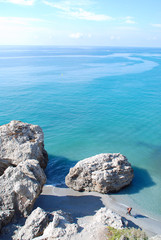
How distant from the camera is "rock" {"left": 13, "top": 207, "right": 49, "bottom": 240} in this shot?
638 inches

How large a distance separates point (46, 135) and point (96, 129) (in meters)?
10.1

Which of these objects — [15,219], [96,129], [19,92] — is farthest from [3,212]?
[19,92]

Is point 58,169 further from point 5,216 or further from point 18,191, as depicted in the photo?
point 5,216

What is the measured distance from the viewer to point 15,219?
18391mm

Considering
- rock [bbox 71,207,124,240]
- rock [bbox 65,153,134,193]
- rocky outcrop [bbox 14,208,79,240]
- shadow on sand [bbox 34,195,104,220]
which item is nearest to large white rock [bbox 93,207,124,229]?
rock [bbox 71,207,124,240]

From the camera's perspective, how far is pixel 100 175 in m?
23.9

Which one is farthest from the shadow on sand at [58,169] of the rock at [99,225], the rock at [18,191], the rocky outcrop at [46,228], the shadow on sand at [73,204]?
the rocky outcrop at [46,228]

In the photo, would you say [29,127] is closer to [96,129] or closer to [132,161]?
[132,161]

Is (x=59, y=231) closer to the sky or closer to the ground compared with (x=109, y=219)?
closer to the sky

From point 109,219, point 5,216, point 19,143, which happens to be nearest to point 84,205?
point 109,219

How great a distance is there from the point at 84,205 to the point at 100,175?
3647mm

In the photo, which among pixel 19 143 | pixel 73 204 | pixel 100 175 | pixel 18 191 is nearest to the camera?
pixel 18 191

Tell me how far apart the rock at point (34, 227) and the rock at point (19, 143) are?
8784mm

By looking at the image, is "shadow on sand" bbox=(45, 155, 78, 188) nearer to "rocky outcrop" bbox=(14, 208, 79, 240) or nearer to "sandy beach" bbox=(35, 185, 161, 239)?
"sandy beach" bbox=(35, 185, 161, 239)
